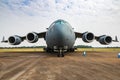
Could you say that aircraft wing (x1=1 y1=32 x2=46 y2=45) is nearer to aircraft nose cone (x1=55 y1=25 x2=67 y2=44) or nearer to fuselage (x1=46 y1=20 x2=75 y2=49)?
fuselage (x1=46 y1=20 x2=75 y2=49)

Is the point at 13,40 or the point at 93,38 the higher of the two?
the point at 13,40

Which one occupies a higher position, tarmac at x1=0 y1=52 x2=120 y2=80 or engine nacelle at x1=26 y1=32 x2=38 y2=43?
engine nacelle at x1=26 y1=32 x2=38 y2=43

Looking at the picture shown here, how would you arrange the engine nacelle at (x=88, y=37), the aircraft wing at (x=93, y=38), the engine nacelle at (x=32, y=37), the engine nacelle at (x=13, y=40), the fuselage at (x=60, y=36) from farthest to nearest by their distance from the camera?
the engine nacelle at (x=13, y=40), the engine nacelle at (x=32, y=37), the aircraft wing at (x=93, y=38), the engine nacelle at (x=88, y=37), the fuselage at (x=60, y=36)

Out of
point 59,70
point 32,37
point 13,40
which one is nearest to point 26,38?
point 32,37

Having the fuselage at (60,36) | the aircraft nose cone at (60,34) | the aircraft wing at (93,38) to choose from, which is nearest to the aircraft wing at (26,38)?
the fuselage at (60,36)

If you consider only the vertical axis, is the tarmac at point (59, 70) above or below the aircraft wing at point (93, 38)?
below

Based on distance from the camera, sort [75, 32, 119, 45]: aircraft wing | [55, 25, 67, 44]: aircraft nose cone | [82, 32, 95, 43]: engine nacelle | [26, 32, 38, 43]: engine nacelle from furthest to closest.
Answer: [26, 32, 38, 43]: engine nacelle
[75, 32, 119, 45]: aircraft wing
[82, 32, 95, 43]: engine nacelle
[55, 25, 67, 44]: aircraft nose cone

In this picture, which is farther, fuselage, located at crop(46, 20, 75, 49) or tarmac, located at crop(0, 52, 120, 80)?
fuselage, located at crop(46, 20, 75, 49)

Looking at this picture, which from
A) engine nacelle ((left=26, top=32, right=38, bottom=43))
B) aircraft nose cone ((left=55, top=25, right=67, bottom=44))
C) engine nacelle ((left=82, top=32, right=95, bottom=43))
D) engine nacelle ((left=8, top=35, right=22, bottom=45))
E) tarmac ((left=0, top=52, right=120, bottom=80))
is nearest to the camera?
tarmac ((left=0, top=52, right=120, bottom=80))

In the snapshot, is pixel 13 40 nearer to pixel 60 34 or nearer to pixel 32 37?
pixel 32 37

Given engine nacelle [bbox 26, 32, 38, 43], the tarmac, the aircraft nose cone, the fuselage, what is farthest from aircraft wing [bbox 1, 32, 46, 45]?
the tarmac

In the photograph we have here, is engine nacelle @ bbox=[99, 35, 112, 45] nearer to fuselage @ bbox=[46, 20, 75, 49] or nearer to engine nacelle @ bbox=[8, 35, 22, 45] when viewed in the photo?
fuselage @ bbox=[46, 20, 75, 49]

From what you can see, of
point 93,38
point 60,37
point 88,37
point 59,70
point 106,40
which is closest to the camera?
point 59,70

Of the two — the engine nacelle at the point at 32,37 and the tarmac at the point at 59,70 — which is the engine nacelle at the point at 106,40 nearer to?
the engine nacelle at the point at 32,37
